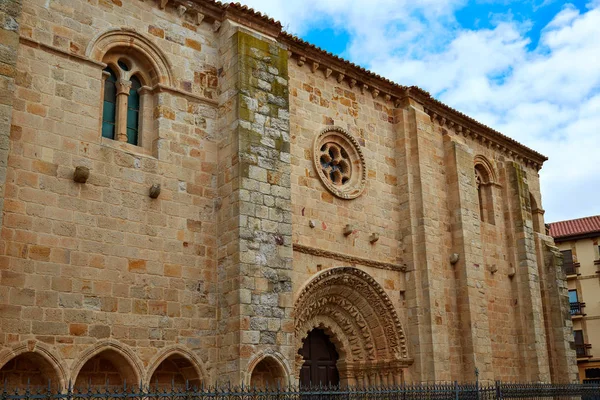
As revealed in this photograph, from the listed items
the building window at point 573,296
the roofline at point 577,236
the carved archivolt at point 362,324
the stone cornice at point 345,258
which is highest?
the roofline at point 577,236

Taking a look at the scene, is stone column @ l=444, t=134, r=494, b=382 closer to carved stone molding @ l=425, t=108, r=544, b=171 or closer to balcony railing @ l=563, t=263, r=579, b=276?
carved stone molding @ l=425, t=108, r=544, b=171

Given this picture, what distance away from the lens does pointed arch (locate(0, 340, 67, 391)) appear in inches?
344

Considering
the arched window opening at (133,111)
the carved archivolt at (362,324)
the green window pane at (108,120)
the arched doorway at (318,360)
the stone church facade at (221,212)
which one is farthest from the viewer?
the carved archivolt at (362,324)

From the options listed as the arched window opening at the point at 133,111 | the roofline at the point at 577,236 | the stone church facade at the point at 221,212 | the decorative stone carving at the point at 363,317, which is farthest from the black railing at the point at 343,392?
the roofline at the point at 577,236

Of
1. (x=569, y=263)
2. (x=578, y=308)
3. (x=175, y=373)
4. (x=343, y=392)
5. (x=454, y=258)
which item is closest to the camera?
(x=343, y=392)

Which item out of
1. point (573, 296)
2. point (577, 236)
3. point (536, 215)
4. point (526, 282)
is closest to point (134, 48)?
point (526, 282)

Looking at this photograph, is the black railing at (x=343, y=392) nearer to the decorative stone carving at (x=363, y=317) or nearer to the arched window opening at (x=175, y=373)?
the arched window opening at (x=175, y=373)

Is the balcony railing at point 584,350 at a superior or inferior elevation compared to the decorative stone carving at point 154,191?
inferior

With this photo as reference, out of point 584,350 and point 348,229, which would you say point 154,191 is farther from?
point 584,350

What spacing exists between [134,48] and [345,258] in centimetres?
564

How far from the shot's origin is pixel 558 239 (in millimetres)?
33031

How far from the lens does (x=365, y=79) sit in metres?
15.1

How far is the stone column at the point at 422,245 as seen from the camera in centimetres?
1412

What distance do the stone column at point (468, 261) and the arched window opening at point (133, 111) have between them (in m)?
8.27
